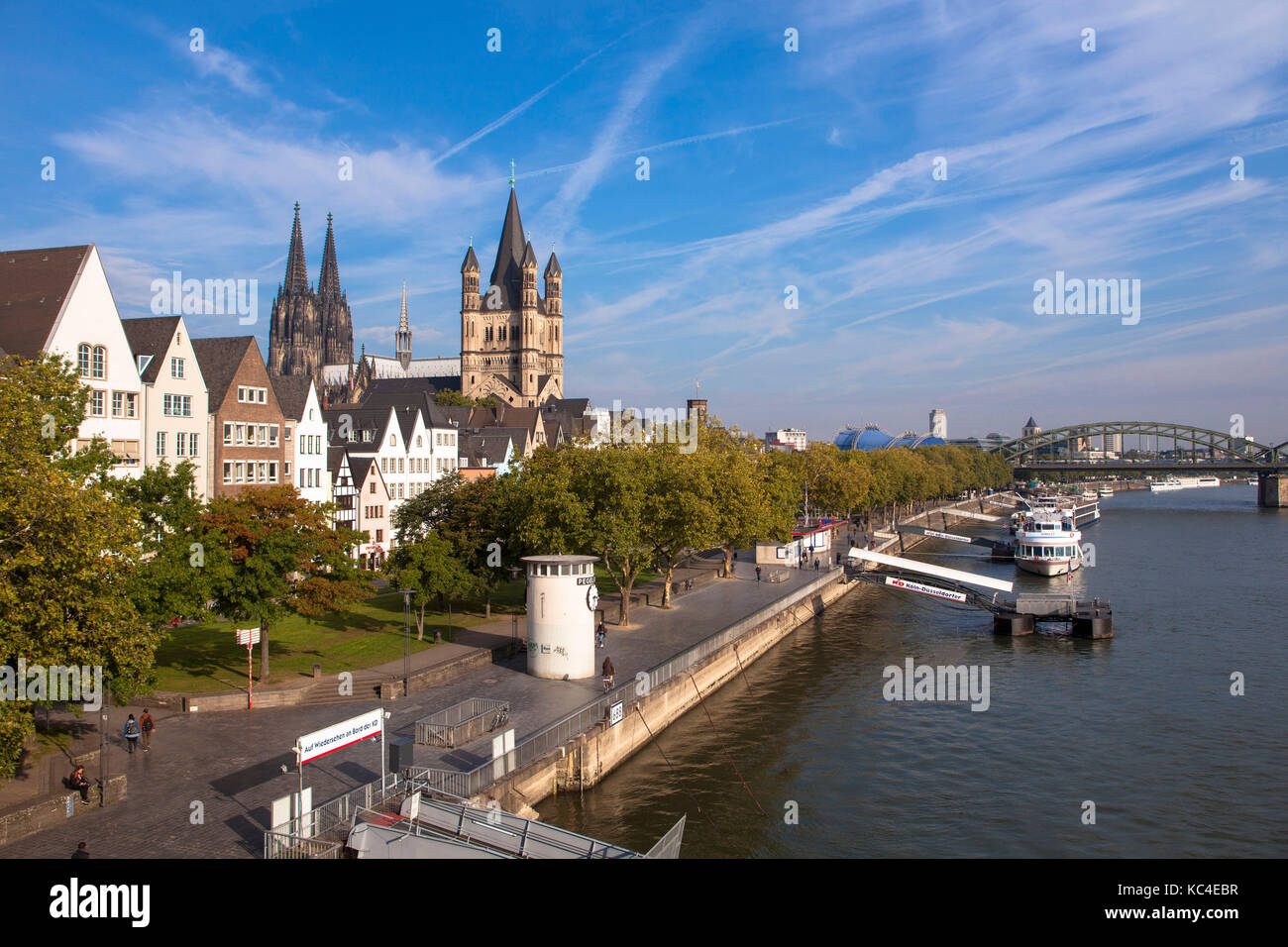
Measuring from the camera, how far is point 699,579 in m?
60.6

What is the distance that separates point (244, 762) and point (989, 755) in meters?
23.4

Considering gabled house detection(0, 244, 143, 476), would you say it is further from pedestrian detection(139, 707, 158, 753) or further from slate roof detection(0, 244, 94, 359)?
pedestrian detection(139, 707, 158, 753)

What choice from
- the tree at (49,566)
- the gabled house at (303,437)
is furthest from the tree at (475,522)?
the tree at (49,566)

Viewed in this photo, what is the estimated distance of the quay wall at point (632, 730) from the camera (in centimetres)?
2330

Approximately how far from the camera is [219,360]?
51.6 meters

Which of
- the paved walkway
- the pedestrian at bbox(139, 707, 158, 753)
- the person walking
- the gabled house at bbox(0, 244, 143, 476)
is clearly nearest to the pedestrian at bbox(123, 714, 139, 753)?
the person walking

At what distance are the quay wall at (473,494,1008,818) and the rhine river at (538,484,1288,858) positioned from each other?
530 mm

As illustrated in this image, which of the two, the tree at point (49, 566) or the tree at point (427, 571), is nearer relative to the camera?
the tree at point (49, 566)

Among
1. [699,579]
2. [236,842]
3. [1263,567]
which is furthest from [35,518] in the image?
[1263,567]

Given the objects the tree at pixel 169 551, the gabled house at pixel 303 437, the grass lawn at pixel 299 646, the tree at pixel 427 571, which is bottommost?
the grass lawn at pixel 299 646

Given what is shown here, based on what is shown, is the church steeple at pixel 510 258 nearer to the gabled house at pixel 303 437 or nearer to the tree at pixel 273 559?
the gabled house at pixel 303 437

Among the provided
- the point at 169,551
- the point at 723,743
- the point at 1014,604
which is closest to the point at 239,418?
the point at 169,551
